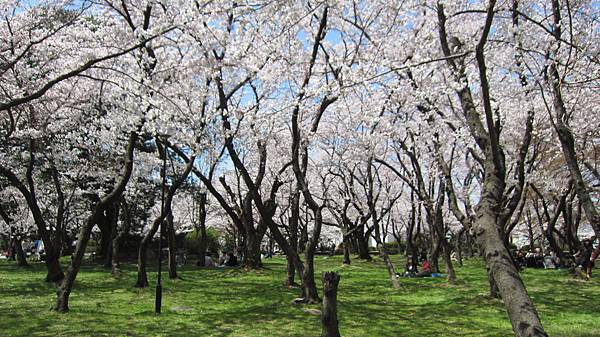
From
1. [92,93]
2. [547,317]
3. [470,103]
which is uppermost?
[92,93]

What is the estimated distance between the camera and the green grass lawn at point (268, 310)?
8.71m

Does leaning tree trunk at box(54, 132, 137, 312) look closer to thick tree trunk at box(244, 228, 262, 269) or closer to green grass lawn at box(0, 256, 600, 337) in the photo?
green grass lawn at box(0, 256, 600, 337)

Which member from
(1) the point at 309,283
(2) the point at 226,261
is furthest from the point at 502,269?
(2) the point at 226,261

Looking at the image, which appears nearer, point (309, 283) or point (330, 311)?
point (330, 311)

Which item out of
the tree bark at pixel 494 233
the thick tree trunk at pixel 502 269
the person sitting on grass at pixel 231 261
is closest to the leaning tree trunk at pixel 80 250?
the tree bark at pixel 494 233

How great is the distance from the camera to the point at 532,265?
26281 mm

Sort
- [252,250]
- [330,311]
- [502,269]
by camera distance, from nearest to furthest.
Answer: [502,269], [330,311], [252,250]

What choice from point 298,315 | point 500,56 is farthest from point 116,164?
point 500,56

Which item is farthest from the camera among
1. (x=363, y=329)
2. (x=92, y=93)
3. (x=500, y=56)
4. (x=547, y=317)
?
(x=92, y=93)

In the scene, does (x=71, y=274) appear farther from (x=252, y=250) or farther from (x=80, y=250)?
(x=252, y=250)

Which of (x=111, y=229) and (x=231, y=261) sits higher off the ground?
(x=111, y=229)

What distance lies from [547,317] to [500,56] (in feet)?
21.2

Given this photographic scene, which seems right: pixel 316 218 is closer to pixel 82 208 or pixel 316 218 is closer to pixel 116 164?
pixel 116 164

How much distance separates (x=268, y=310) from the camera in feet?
36.1
